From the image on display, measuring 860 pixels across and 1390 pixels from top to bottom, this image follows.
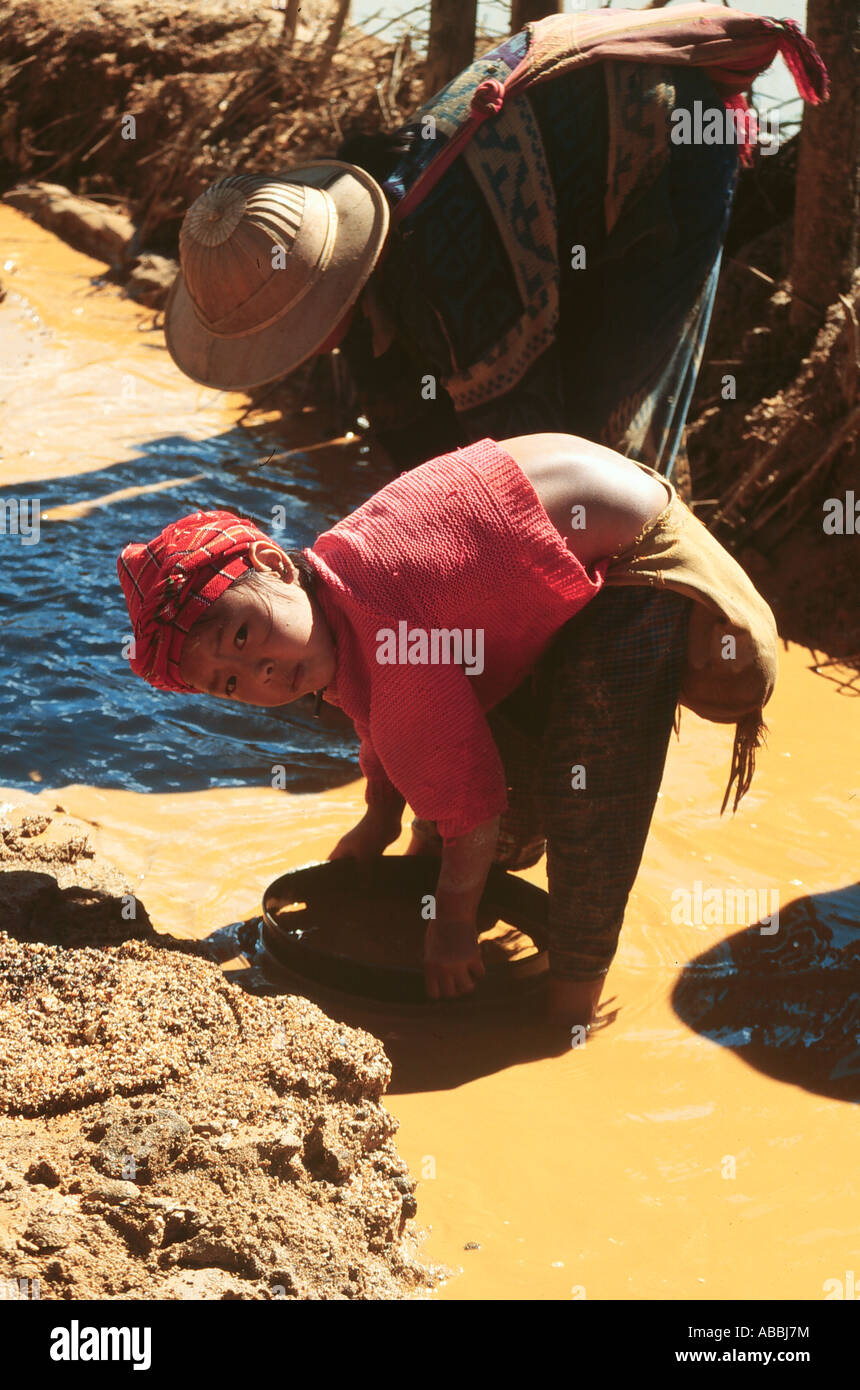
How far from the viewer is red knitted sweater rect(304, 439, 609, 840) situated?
2.59 metres

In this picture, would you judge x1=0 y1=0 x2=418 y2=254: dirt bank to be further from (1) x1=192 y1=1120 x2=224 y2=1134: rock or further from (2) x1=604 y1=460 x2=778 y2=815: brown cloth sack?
(1) x1=192 y1=1120 x2=224 y2=1134: rock

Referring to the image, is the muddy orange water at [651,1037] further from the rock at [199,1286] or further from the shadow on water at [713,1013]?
the rock at [199,1286]

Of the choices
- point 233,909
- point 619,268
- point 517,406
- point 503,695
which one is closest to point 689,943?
point 503,695

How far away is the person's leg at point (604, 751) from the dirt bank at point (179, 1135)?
61 cm

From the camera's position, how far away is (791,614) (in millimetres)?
5398

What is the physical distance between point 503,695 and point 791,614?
9.43 ft

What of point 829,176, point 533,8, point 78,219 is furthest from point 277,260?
point 78,219

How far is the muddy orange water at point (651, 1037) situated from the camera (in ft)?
7.52

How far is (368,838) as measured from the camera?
10.9ft

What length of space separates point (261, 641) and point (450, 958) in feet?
2.48

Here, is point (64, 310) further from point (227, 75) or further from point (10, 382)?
point (227, 75)

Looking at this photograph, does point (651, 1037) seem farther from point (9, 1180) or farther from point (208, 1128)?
point (9, 1180)

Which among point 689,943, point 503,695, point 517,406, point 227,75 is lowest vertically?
point 689,943

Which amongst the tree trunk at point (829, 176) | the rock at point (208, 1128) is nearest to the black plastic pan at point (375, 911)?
the rock at point (208, 1128)
